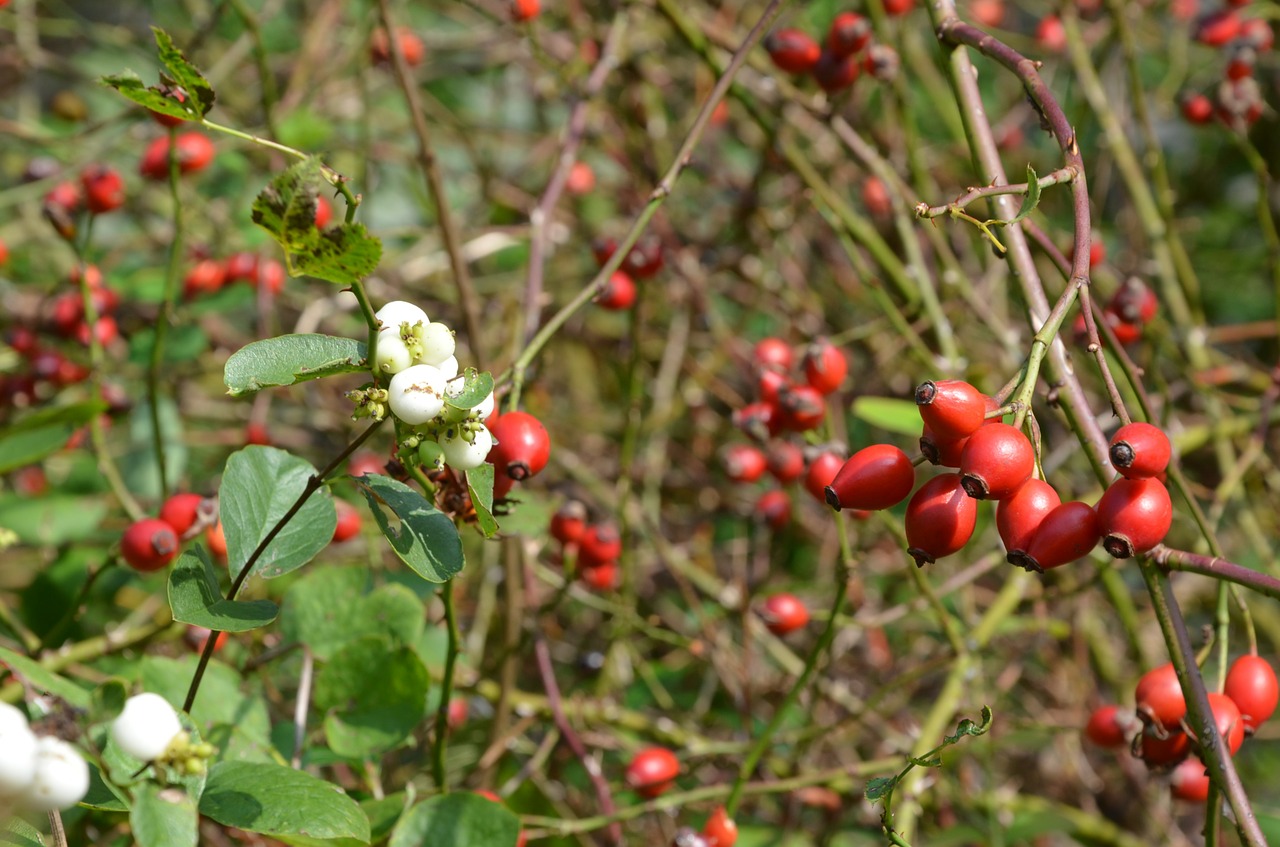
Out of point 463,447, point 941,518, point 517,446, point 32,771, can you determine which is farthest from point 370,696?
point 941,518

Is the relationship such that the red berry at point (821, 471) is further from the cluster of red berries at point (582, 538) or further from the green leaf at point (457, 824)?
the green leaf at point (457, 824)

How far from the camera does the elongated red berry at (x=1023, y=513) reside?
971 mm

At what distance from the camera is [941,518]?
99cm

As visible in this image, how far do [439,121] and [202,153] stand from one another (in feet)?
3.09

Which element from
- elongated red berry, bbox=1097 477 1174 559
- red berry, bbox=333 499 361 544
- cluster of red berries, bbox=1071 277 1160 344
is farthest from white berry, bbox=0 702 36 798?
cluster of red berries, bbox=1071 277 1160 344

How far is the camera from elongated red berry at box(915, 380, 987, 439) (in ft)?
3.06

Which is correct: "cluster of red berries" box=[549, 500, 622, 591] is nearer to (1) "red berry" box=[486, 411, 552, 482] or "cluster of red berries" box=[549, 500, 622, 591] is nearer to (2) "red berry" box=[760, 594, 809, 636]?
(2) "red berry" box=[760, 594, 809, 636]

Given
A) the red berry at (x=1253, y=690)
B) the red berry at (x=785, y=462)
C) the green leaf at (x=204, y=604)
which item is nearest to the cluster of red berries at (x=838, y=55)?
the red berry at (x=785, y=462)

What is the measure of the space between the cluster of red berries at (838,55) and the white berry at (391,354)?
4.24ft

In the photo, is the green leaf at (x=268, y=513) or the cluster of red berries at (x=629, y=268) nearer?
the green leaf at (x=268, y=513)

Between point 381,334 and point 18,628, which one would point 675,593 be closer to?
point 18,628

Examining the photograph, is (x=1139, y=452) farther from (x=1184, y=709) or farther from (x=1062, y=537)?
(x=1184, y=709)

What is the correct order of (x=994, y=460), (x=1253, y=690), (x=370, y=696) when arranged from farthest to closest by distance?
1. (x=370, y=696)
2. (x=1253, y=690)
3. (x=994, y=460)

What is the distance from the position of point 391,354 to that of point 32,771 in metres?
0.39
